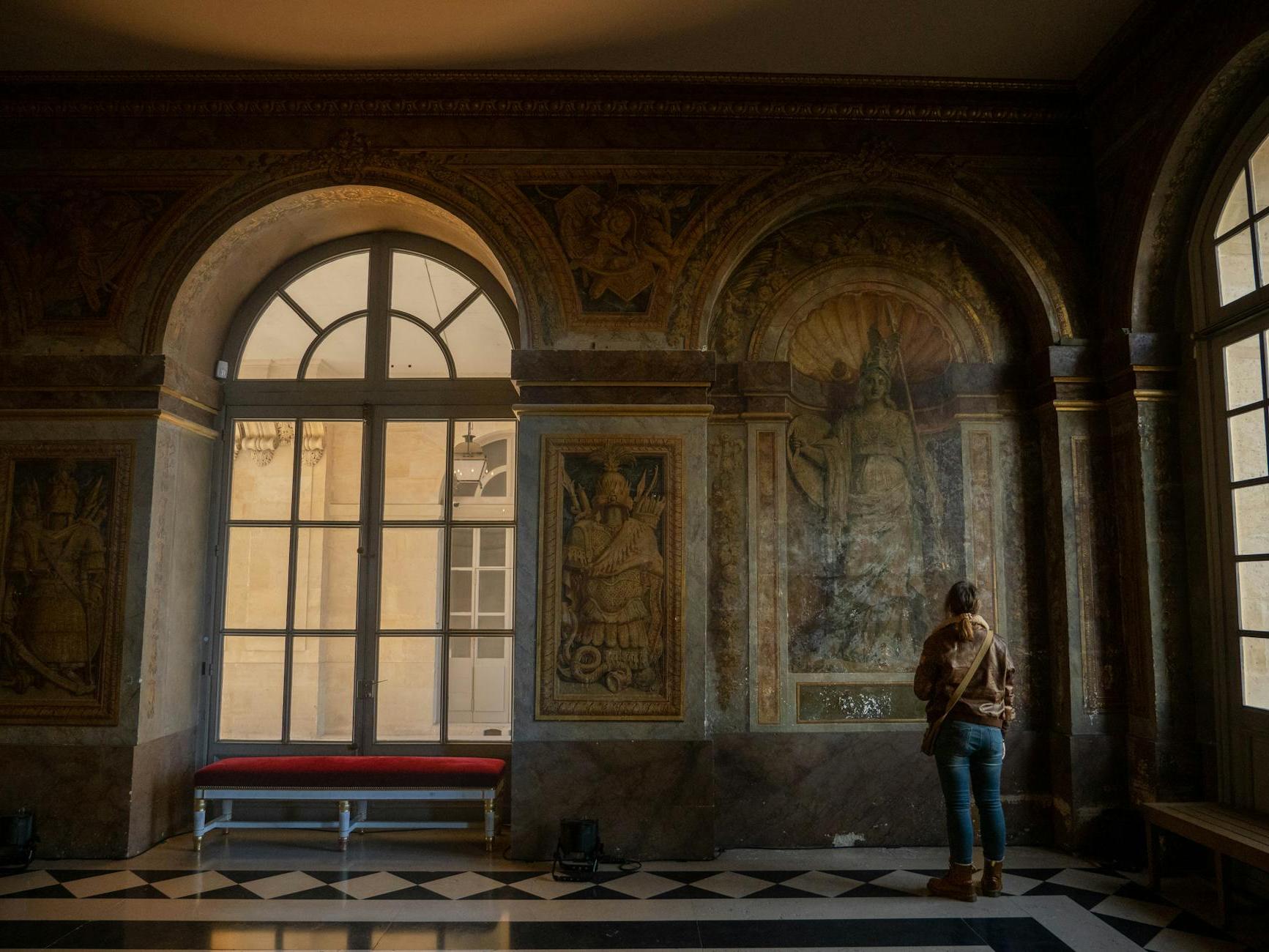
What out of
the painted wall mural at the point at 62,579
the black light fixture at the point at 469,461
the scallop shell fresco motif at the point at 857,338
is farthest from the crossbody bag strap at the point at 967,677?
the painted wall mural at the point at 62,579

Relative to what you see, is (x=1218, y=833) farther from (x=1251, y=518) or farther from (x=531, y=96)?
(x=531, y=96)

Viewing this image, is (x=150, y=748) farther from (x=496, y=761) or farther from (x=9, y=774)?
(x=496, y=761)

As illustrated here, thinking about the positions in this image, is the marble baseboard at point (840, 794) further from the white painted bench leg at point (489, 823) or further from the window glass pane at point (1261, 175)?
the window glass pane at point (1261, 175)

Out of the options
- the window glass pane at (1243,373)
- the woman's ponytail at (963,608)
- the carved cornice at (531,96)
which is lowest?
the woman's ponytail at (963,608)

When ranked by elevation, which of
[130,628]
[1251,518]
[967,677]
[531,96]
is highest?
[531,96]

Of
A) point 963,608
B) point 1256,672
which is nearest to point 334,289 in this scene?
point 963,608

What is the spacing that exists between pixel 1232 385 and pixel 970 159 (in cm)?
197

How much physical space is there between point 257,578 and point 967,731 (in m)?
4.32

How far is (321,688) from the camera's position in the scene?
5.86 m

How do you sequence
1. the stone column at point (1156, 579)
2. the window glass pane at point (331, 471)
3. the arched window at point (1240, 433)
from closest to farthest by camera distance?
1. the arched window at point (1240, 433)
2. the stone column at point (1156, 579)
3. the window glass pane at point (331, 471)

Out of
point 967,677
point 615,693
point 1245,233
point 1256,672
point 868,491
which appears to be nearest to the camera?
point 967,677

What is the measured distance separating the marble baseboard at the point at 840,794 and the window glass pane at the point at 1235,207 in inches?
125

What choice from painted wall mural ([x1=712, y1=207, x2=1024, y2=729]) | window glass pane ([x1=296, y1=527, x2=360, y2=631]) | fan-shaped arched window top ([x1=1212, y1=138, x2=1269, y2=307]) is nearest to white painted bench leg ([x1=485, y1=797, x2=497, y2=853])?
window glass pane ([x1=296, y1=527, x2=360, y2=631])

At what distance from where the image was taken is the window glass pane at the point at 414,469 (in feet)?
19.7
